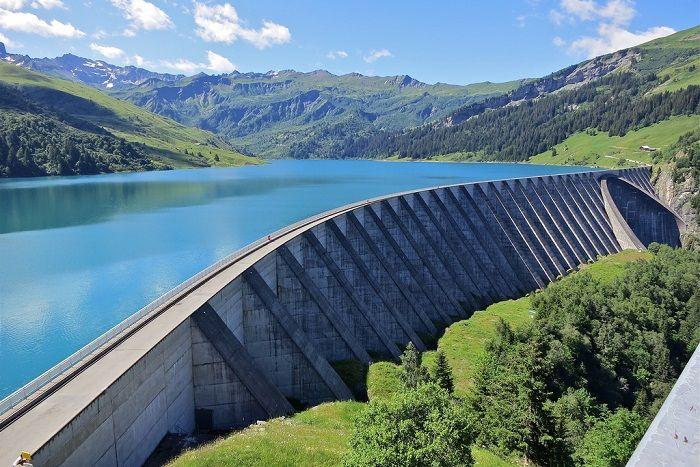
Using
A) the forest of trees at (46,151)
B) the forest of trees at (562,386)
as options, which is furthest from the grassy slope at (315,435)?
the forest of trees at (46,151)

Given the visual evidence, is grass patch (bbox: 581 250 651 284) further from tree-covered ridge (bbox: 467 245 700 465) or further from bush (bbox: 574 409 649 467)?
bush (bbox: 574 409 649 467)

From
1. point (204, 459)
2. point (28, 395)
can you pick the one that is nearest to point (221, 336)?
point (204, 459)

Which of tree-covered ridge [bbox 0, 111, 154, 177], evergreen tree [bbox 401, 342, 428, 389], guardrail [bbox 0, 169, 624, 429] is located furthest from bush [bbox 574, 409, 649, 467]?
tree-covered ridge [bbox 0, 111, 154, 177]

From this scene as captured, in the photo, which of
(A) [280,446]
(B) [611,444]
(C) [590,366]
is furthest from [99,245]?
(B) [611,444]

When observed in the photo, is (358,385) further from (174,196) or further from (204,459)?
(174,196)

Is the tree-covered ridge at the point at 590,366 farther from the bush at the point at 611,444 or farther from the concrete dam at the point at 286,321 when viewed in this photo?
the concrete dam at the point at 286,321

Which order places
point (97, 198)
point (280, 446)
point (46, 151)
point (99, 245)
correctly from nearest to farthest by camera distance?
point (280, 446)
point (99, 245)
point (97, 198)
point (46, 151)

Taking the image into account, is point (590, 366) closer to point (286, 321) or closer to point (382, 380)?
point (382, 380)
